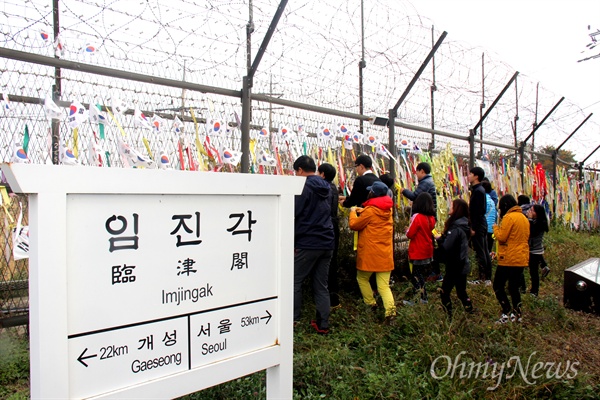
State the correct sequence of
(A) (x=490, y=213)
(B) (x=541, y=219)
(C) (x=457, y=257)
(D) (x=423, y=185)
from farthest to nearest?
(A) (x=490, y=213), (B) (x=541, y=219), (D) (x=423, y=185), (C) (x=457, y=257)

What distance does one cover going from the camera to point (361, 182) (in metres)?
4.95

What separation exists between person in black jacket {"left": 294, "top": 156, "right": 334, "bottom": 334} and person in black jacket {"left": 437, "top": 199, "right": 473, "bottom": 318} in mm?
1201

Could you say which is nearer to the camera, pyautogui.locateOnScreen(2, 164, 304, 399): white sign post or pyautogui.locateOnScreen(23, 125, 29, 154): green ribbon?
pyautogui.locateOnScreen(2, 164, 304, 399): white sign post

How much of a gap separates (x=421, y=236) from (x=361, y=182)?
0.84 metres

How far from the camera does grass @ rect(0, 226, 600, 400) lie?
3143 mm

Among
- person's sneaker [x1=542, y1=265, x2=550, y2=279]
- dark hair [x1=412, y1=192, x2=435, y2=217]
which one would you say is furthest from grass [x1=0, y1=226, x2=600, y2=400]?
person's sneaker [x1=542, y1=265, x2=550, y2=279]

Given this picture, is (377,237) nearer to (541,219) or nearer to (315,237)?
(315,237)

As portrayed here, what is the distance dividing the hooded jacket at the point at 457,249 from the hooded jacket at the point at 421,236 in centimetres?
28

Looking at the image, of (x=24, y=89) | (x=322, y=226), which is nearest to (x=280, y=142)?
(x=322, y=226)

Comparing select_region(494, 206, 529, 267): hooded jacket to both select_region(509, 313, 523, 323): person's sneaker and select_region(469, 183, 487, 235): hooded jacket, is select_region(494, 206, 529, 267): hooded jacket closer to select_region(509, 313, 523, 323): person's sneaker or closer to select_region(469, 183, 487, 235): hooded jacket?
select_region(509, 313, 523, 323): person's sneaker

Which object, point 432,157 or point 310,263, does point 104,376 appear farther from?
point 432,157

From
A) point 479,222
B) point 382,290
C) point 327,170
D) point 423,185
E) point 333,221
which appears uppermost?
point 327,170

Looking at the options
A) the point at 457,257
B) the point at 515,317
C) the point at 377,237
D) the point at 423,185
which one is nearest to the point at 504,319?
the point at 515,317

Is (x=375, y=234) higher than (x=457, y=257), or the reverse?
(x=375, y=234)
